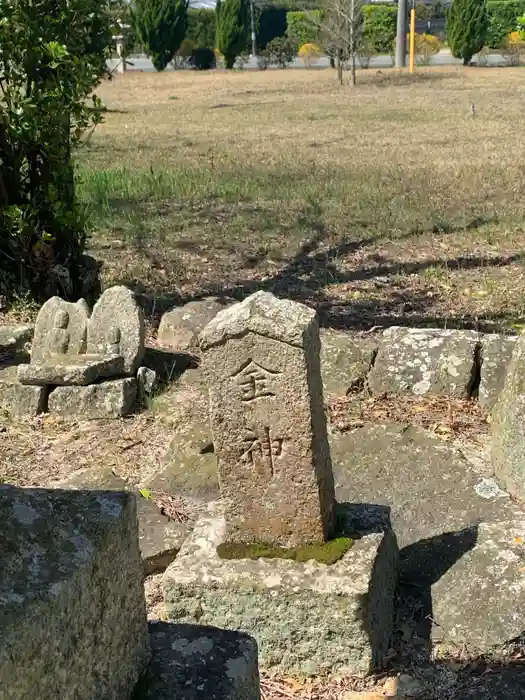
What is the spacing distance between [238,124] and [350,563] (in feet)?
56.8

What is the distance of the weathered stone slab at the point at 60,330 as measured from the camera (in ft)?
20.1

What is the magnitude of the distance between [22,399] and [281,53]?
38.6m

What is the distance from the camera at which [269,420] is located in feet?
11.5

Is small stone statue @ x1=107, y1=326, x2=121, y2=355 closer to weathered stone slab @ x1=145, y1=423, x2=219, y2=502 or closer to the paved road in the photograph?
weathered stone slab @ x1=145, y1=423, x2=219, y2=502

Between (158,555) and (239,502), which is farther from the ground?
(239,502)

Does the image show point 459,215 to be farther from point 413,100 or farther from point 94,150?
point 413,100

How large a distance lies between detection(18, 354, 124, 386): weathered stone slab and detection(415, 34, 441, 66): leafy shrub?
1380 inches

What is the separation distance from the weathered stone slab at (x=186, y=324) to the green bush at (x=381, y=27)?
134 feet

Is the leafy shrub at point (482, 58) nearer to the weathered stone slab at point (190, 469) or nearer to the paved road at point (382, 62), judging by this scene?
the paved road at point (382, 62)

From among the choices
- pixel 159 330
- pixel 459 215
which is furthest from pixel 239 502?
pixel 459 215

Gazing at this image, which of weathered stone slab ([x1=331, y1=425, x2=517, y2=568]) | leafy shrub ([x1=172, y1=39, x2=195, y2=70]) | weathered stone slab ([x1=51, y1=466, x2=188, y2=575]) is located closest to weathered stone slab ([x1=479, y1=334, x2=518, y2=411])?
weathered stone slab ([x1=331, y1=425, x2=517, y2=568])

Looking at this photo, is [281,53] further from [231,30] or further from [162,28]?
[162,28]

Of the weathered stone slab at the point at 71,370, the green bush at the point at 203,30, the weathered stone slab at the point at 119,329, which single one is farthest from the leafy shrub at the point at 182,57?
the weathered stone slab at the point at 71,370

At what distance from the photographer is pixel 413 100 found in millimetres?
23609
